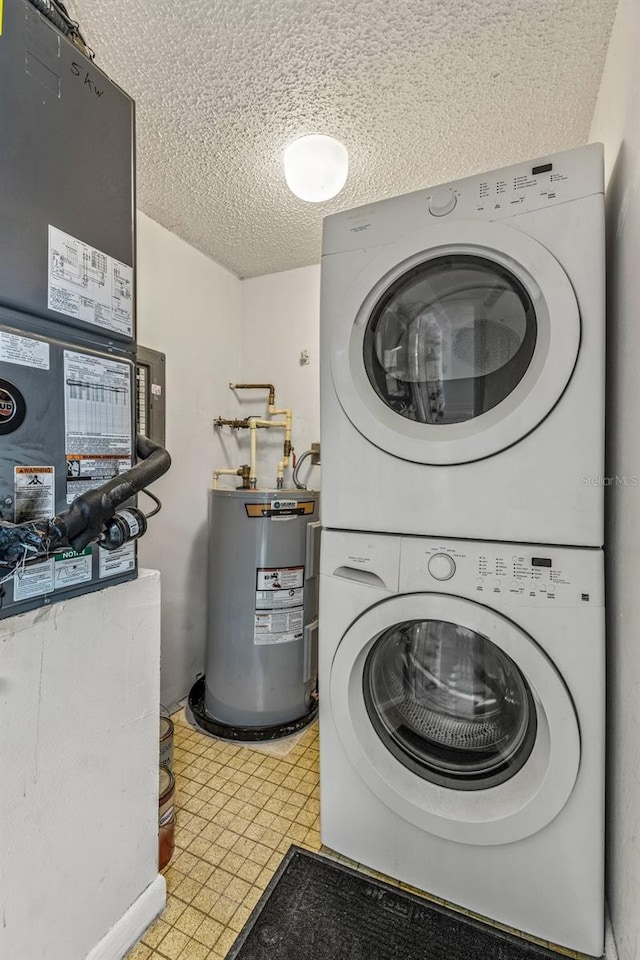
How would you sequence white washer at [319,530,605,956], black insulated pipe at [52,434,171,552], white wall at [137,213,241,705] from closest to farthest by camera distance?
1. black insulated pipe at [52,434,171,552]
2. white washer at [319,530,605,956]
3. white wall at [137,213,241,705]

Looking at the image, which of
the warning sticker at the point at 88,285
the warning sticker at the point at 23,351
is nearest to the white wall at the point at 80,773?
the warning sticker at the point at 23,351

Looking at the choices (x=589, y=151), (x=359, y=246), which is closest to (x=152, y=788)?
(x=359, y=246)

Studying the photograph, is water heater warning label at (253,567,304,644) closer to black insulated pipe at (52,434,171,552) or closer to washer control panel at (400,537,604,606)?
washer control panel at (400,537,604,606)

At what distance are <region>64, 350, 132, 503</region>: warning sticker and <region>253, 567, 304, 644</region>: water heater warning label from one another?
94cm

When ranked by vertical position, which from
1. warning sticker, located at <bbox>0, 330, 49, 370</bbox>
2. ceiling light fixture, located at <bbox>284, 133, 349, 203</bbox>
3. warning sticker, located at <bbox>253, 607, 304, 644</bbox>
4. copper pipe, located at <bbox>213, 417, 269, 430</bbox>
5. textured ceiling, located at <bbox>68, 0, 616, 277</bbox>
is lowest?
warning sticker, located at <bbox>253, 607, 304, 644</bbox>

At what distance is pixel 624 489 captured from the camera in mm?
887

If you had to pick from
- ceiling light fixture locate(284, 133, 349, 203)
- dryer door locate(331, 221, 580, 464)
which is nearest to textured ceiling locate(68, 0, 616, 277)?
ceiling light fixture locate(284, 133, 349, 203)

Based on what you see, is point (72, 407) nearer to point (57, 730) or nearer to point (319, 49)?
point (57, 730)

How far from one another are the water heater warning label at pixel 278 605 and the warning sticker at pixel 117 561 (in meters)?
0.82

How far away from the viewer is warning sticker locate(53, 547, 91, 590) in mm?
776

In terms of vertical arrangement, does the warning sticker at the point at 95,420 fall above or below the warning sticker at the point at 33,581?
above

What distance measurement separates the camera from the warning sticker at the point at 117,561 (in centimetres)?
86

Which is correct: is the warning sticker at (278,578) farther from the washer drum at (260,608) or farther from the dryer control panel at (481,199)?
the dryer control panel at (481,199)

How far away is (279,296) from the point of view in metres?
2.26
